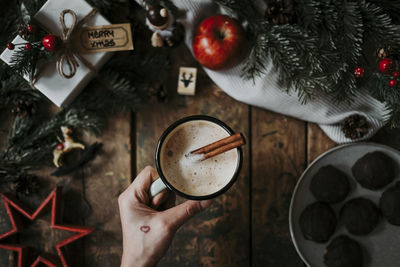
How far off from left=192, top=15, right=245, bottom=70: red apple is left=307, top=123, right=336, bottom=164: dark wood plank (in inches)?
14.8

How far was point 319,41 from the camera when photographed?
3.02 ft

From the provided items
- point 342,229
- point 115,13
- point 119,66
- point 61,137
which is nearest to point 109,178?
point 61,137

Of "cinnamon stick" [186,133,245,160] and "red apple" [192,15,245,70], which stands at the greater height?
"red apple" [192,15,245,70]

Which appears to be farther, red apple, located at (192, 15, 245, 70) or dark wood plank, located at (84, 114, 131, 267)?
dark wood plank, located at (84, 114, 131, 267)

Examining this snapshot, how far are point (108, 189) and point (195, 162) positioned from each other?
46 centimetres

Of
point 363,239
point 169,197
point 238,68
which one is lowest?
point 363,239

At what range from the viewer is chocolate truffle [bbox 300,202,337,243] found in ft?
3.26

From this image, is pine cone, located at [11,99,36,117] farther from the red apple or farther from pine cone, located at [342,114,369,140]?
pine cone, located at [342,114,369,140]

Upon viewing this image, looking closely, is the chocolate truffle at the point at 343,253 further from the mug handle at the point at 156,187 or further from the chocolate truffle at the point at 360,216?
the mug handle at the point at 156,187

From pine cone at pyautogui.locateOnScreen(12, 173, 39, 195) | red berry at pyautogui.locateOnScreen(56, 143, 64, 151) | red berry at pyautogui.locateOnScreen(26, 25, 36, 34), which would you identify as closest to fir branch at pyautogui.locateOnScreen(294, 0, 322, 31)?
red berry at pyautogui.locateOnScreen(26, 25, 36, 34)

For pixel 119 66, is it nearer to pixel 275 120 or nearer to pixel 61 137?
pixel 61 137

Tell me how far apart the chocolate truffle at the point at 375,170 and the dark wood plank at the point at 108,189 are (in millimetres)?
772

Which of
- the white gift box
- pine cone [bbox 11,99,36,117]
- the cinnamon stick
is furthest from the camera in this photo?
pine cone [bbox 11,99,36,117]

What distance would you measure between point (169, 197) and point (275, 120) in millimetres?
454
